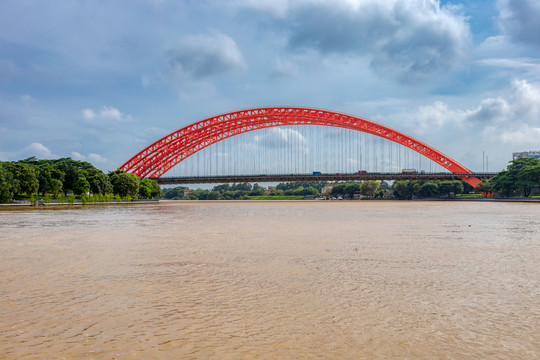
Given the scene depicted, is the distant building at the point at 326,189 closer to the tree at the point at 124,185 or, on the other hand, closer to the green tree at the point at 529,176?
the green tree at the point at 529,176

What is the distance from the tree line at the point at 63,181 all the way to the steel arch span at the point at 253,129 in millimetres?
4125

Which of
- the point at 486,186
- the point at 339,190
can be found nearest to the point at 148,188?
the point at 486,186

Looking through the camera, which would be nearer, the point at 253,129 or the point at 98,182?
the point at 98,182

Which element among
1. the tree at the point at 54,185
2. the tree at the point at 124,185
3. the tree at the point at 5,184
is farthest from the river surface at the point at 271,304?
the tree at the point at 124,185

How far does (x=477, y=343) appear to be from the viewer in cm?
344

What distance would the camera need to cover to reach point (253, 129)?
191 feet

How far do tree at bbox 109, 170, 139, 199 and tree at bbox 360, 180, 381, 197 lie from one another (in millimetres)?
49926

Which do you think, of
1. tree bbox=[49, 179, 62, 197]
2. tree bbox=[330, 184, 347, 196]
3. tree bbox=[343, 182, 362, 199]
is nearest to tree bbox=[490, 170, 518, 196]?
tree bbox=[343, 182, 362, 199]

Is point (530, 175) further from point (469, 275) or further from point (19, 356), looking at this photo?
point (19, 356)

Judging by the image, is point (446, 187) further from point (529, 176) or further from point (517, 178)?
point (529, 176)

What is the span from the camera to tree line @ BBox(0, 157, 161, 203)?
34.9 metres

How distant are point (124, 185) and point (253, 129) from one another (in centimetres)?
1803

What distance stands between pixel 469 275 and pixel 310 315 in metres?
3.08

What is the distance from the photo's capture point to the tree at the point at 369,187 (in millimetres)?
87438
